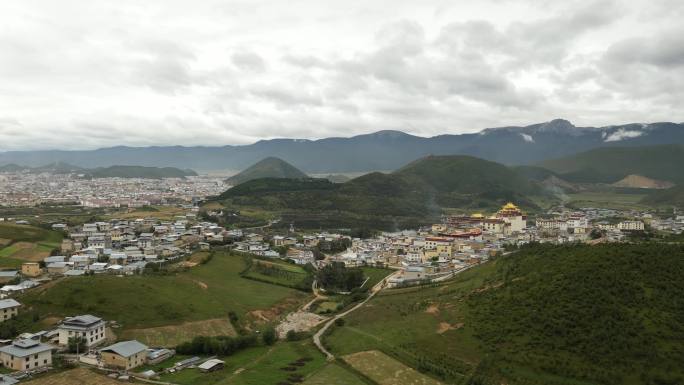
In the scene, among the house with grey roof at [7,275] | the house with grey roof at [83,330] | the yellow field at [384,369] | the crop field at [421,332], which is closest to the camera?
the yellow field at [384,369]

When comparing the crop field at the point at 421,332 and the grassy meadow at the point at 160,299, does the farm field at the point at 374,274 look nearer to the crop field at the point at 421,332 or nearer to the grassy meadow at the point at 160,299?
the grassy meadow at the point at 160,299

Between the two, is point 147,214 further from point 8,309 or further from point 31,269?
point 8,309

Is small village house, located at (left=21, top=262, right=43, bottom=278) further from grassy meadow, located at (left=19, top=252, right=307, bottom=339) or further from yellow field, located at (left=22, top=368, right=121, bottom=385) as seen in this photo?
yellow field, located at (left=22, top=368, right=121, bottom=385)

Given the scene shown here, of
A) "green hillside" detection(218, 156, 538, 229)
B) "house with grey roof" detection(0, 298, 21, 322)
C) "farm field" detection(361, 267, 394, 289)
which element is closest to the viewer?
"house with grey roof" detection(0, 298, 21, 322)

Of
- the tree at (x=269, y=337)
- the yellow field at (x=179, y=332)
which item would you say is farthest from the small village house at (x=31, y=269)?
the tree at (x=269, y=337)

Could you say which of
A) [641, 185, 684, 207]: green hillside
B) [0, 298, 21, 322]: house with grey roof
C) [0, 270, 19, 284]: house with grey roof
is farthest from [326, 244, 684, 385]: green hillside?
[641, 185, 684, 207]: green hillside

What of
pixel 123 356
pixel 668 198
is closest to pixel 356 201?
pixel 668 198
